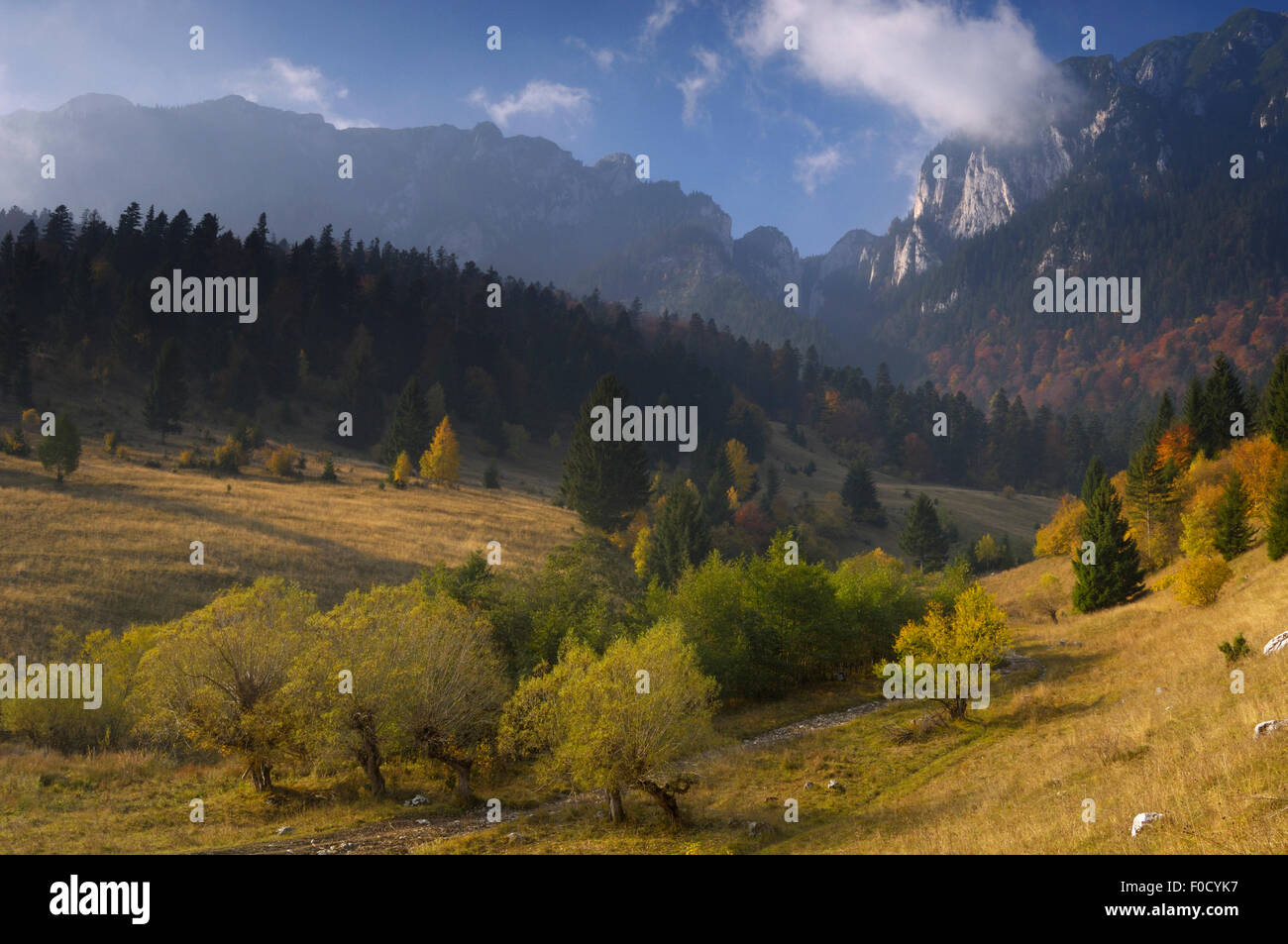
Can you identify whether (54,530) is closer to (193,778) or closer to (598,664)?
(193,778)

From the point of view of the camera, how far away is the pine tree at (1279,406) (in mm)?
65062

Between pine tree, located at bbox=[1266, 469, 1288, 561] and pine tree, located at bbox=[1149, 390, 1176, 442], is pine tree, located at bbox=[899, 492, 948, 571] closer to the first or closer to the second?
pine tree, located at bbox=[1149, 390, 1176, 442]

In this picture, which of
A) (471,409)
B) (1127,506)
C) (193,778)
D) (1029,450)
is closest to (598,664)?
(193,778)

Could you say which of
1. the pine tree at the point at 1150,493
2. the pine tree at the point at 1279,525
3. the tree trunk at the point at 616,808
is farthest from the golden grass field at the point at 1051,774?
the pine tree at the point at 1150,493

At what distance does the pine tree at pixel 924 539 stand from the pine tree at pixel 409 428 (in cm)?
6510

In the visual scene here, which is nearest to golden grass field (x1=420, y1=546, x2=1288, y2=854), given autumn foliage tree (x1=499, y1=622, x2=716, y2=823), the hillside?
the hillside

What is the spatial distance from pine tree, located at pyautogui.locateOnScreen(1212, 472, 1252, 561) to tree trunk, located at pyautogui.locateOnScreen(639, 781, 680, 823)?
5309cm

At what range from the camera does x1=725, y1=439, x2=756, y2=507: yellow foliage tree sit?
107 m

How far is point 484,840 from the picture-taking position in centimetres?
2205

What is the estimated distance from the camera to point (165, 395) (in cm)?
8281

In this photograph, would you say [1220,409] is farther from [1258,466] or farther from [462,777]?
[462,777]

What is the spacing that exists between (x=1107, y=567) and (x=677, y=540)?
37584 millimetres

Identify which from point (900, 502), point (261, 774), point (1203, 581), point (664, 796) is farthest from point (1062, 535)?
point (261, 774)
